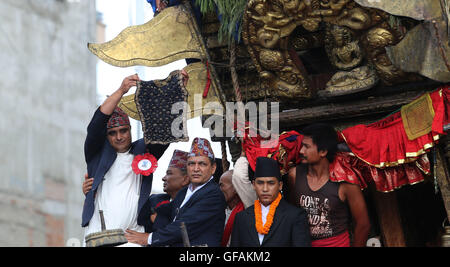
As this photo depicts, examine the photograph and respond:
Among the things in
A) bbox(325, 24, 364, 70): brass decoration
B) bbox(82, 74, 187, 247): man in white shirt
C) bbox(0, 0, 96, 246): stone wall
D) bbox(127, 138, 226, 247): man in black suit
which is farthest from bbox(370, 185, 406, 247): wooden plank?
bbox(0, 0, 96, 246): stone wall

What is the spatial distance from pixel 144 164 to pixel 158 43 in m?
1.63

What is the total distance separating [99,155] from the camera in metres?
5.86

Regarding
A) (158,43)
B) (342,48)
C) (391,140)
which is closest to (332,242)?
(391,140)

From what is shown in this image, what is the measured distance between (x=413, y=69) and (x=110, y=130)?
2721mm

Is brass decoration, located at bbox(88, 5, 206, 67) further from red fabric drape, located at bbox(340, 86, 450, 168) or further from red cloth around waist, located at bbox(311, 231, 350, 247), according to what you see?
red cloth around waist, located at bbox(311, 231, 350, 247)

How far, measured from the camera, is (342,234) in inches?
211

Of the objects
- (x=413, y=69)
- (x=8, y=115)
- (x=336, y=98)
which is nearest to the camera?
(x=413, y=69)

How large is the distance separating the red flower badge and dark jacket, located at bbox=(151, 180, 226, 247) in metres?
0.47

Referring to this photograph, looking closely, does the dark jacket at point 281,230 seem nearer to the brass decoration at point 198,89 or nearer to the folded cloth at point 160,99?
the folded cloth at point 160,99

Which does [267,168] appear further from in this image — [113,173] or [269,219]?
[113,173]

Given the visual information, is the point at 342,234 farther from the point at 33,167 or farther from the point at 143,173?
the point at 33,167

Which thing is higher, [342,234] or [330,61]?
[330,61]
